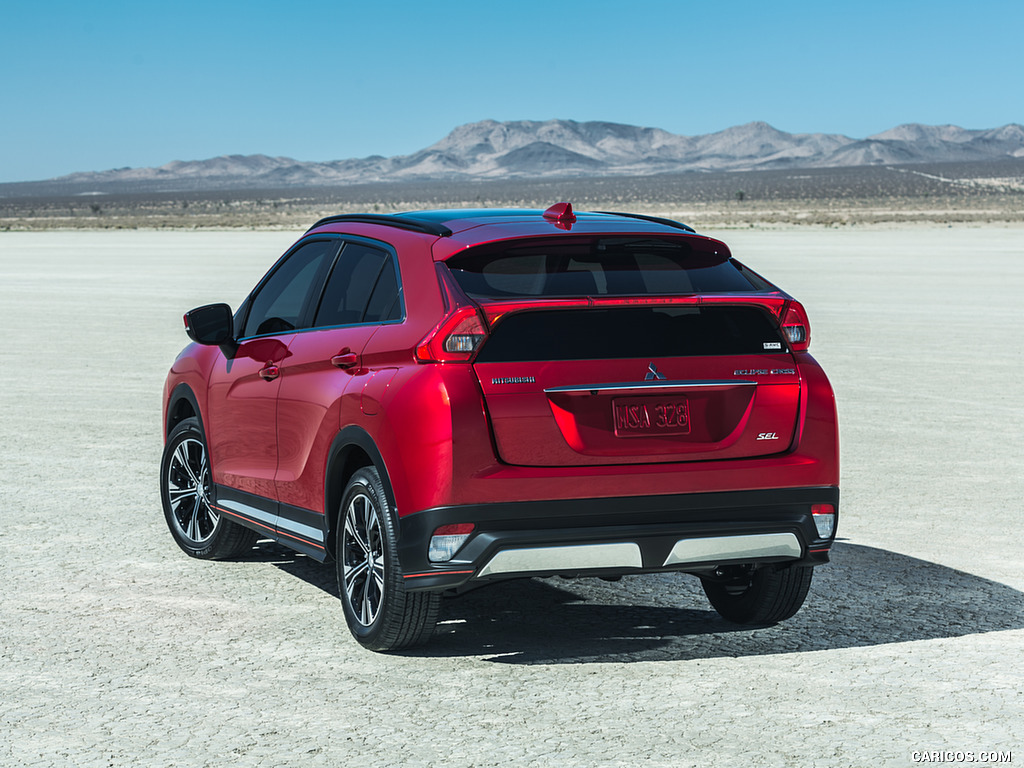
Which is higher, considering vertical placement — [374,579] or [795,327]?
→ [795,327]

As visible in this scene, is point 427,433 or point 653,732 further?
point 427,433

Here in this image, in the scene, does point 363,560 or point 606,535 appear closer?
point 606,535

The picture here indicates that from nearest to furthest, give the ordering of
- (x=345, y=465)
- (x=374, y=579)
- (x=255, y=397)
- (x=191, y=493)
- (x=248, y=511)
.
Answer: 1. (x=374, y=579)
2. (x=345, y=465)
3. (x=255, y=397)
4. (x=248, y=511)
5. (x=191, y=493)

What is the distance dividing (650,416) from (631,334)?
0.31 m

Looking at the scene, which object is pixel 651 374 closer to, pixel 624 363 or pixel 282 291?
pixel 624 363

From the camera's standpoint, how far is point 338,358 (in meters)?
5.62

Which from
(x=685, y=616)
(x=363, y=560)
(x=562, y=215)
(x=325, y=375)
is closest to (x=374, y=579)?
(x=363, y=560)

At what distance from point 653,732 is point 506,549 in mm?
827

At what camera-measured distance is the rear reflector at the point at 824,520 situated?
5.35m

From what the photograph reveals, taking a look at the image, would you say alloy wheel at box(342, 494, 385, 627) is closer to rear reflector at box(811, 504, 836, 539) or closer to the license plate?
the license plate

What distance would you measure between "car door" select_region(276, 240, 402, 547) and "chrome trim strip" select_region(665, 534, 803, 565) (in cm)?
137

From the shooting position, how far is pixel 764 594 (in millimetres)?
5863

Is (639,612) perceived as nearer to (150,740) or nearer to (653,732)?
(653,732)

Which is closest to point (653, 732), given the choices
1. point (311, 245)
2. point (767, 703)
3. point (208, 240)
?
point (767, 703)
